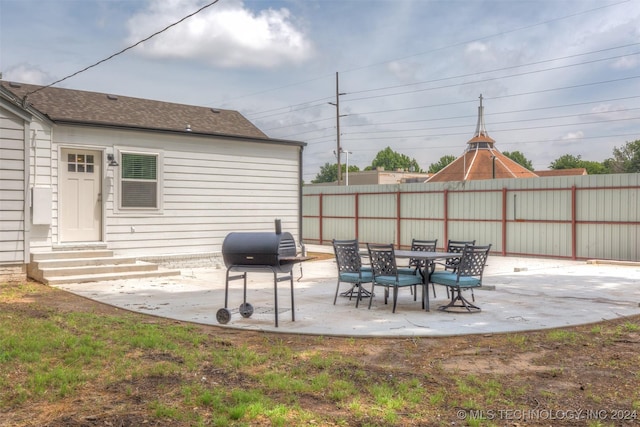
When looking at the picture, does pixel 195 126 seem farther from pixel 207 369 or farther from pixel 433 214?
pixel 207 369

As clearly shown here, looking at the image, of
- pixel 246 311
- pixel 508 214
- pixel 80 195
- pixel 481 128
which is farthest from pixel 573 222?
pixel 481 128

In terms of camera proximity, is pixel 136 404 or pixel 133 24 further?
pixel 133 24

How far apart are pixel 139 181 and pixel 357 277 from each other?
6083 mm

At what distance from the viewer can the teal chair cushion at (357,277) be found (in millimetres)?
7465

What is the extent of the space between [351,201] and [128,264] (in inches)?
412

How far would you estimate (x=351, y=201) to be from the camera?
65.2 feet

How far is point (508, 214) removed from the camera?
15.8 metres

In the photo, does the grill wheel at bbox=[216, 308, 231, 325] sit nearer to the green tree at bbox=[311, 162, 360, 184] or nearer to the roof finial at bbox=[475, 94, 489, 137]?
the roof finial at bbox=[475, 94, 489, 137]

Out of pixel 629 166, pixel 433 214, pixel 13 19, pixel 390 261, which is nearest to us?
pixel 390 261

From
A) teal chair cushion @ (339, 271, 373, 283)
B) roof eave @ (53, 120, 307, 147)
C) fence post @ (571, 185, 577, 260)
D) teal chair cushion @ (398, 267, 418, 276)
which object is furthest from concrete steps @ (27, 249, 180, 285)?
fence post @ (571, 185, 577, 260)

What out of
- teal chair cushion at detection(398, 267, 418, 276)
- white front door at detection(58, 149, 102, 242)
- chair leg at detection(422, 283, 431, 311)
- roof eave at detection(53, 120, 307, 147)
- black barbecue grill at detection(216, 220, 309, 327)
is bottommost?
chair leg at detection(422, 283, 431, 311)

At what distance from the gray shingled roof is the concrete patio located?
3.50 metres

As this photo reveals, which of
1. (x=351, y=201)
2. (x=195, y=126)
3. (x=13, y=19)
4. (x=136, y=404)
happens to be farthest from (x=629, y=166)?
(x=136, y=404)

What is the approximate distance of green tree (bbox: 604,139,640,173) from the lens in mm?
57562
